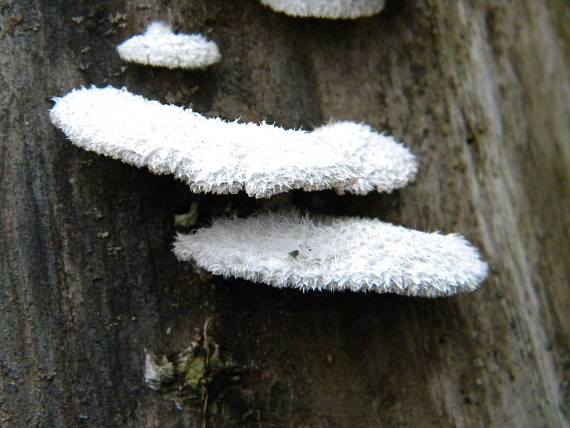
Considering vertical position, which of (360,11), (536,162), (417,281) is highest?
(360,11)

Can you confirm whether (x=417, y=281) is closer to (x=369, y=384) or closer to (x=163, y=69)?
(x=369, y=384)

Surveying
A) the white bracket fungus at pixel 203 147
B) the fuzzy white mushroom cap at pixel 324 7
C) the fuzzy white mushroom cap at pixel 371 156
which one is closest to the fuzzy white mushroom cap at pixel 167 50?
the white bracket fungus at pixel 203 147

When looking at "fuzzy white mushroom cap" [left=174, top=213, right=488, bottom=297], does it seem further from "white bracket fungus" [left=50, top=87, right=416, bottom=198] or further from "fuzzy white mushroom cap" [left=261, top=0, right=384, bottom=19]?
"fuzzy white mushroom cap" [left=261, top=0, right=384, bottom=19]

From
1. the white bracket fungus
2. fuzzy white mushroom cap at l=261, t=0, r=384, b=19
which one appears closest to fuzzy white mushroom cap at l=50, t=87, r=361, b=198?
the white bracket fungus

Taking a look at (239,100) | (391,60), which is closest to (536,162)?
(391,60)

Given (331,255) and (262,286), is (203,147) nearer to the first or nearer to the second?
(331,255)

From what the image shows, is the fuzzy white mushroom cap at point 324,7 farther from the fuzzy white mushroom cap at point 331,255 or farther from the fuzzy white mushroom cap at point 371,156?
the fuzzy white mushroom cap at point 331,255
